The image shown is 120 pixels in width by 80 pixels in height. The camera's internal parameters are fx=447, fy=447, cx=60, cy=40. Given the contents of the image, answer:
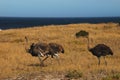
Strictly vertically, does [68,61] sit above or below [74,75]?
below

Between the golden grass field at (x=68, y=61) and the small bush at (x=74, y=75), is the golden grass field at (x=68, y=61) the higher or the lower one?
the lower one

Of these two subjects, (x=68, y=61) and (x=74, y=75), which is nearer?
(x=74, y=75)

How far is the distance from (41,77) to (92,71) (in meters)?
2.52

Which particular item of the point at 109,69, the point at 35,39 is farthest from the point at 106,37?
the point at 109,69

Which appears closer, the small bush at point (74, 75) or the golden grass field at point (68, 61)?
the small bush at point (74, 75)

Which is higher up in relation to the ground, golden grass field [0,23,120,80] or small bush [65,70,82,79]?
small bush [65,70,82,79]

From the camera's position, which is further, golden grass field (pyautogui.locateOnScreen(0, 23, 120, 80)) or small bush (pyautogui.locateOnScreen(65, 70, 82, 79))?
golden grass field (pyautogui.locateOnScreen(0, 23, 120, 80))

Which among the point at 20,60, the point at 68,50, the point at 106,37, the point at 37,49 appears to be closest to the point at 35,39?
the point at 106,37

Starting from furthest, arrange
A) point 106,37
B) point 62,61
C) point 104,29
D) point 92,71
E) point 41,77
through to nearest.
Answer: point 104,29 → point 106,37 → point 62,61 → point 92,71 → point 41,77

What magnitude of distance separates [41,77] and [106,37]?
18.8m

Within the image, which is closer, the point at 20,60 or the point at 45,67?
the point at 45,67

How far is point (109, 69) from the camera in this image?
18.7m

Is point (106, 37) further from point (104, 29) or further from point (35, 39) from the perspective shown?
point (104, 29)

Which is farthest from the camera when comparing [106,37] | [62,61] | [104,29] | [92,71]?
[104,29]
